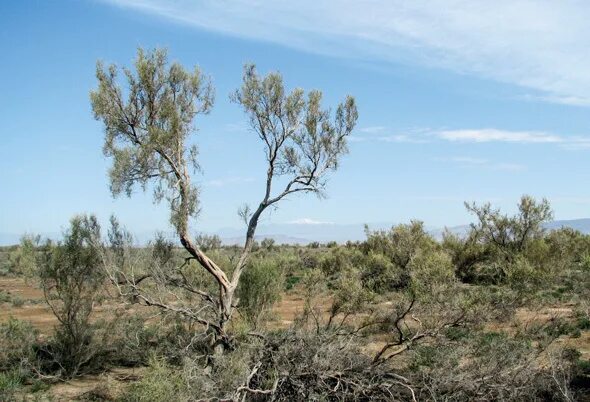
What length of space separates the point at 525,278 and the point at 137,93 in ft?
42.0

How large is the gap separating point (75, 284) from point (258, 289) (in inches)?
191

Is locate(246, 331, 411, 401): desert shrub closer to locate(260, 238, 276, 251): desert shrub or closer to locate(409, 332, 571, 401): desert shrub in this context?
locate(409, 332, 571, 401): desert shrub

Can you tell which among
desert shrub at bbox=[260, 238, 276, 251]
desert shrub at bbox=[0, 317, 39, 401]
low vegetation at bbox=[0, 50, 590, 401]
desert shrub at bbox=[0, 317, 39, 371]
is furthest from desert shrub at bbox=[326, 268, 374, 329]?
desert shrub at bbox=[0, 317, 39, 371]

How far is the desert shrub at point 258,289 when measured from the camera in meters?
15.6

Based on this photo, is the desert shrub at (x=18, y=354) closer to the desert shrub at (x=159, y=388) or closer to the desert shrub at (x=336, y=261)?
the desert shrub at (x=159, y=388)

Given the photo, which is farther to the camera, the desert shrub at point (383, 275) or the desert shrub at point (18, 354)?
the desert shrub at point (383, 275)

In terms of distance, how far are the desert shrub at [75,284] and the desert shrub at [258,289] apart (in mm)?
3939

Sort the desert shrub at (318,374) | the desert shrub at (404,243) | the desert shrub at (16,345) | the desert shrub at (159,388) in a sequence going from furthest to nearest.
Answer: the desert shrub at (404,243), the desert shrub at (16,345), the desert shrub at (318,374), the desert shrub at (159,388)

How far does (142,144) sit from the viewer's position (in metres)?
12.2

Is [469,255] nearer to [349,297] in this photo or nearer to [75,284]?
[349,297]

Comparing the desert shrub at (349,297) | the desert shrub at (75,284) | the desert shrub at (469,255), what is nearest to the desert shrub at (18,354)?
the desert shrub at (75,284)

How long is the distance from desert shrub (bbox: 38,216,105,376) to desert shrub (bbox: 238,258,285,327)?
3.94 metres

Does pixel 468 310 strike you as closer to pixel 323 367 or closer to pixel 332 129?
pixel 323 367

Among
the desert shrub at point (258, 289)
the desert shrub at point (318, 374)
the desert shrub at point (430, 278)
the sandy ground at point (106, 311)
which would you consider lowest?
the sandy ground at point (106, 311)
